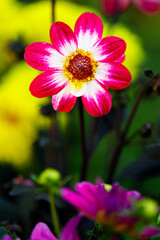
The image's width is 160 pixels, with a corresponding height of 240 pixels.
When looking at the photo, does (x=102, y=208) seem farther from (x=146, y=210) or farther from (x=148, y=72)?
(x=148, y=72)

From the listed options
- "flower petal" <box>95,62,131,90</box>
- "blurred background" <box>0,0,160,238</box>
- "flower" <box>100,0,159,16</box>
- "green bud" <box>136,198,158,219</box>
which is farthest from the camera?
"flower" <box>100,0,159,16</box>

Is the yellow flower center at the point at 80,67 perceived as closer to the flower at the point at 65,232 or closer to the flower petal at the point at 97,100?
the flower petal at the point at 97,100

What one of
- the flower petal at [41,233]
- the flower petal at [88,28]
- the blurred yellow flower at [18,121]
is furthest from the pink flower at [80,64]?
the blurred yellow flower at [18,121]

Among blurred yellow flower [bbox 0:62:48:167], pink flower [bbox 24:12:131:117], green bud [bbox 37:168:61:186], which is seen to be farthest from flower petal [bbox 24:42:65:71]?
blurred yellow flower [bbox 0:62:48:167]

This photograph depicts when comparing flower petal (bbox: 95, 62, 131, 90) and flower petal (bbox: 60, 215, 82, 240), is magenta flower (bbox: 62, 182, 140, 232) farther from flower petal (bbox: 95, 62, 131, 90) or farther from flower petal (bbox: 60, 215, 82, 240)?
flower petal (bbox: 95, 62, 131, 90)

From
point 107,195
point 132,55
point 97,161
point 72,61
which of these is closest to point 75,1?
point 132,55

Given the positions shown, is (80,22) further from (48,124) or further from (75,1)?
(75,1)
